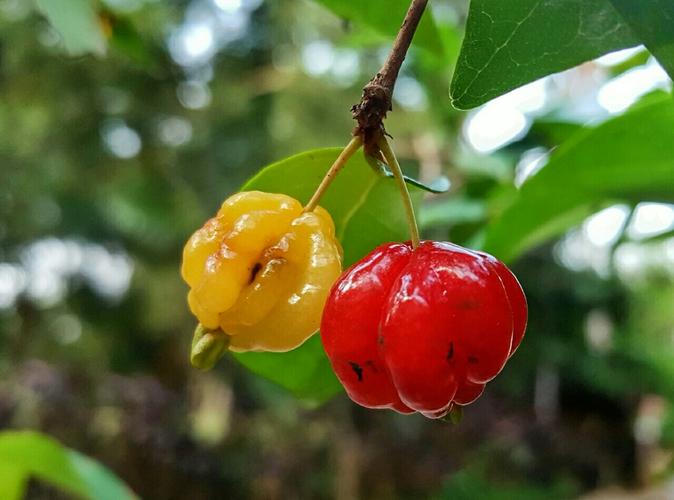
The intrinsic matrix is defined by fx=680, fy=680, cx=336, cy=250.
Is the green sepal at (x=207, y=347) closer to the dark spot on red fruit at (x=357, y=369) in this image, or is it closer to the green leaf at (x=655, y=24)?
the dark spot on red fruit at (x=357, y=369)

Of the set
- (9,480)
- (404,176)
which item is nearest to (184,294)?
(9,480)

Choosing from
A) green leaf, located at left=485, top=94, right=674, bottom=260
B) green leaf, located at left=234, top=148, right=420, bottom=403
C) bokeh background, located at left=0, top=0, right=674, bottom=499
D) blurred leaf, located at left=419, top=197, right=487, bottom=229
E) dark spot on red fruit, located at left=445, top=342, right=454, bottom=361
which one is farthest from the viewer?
bokeh background, located at left=0, top=0, right=674, bottom=499

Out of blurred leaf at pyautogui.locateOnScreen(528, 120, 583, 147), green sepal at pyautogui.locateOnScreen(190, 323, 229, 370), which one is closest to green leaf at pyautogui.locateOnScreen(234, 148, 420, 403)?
green sepal at pyautogui.locateOnScreen(190, 323, 229, 370)

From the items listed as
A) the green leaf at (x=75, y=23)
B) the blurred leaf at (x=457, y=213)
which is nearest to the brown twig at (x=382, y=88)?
the green leaf at (x=75, y=23)

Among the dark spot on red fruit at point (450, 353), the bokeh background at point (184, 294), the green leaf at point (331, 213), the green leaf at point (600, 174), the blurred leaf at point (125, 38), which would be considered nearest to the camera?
the dark spot on red fruit at point (450, 353)

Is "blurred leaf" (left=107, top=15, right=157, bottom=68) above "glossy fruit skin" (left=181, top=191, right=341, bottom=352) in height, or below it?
above

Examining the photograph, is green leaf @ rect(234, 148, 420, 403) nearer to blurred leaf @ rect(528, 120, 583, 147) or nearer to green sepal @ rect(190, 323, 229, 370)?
green sepal @ rect(190, 323, 229, 370)
